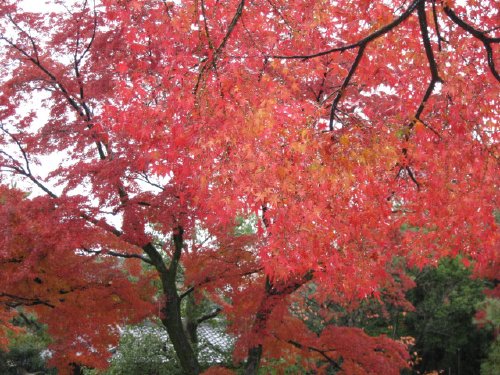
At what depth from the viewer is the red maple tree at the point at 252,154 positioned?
370 cm

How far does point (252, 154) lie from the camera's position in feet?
12.0

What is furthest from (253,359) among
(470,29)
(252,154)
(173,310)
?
(470,29)

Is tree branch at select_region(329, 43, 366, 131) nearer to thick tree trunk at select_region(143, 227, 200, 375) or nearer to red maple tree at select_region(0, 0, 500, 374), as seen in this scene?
red maple tree at select_region(0, 0, 500, 374)

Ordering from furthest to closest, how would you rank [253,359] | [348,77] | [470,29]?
[253,359] < [348,77] < [470,29]

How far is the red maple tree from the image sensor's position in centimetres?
370

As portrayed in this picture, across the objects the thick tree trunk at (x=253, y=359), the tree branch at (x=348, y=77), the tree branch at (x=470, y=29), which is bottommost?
the thick tree trunk at (x=253, y=359)

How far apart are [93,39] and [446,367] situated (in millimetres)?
15000

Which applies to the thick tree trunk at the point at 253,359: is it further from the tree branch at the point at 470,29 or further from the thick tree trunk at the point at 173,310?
the tree branch at the point at 470,29

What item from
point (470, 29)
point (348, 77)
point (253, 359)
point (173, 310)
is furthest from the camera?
point (173, 310)

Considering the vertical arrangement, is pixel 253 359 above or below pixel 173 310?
below

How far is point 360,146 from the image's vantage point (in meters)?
3.63

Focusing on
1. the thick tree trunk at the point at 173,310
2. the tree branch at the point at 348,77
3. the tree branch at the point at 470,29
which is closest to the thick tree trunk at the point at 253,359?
the thick tree trunk at the point at 173,310

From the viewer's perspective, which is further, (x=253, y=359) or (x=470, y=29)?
(x=253, y=359)

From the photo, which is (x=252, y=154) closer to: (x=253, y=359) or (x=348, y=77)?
(x=348, y=77)
